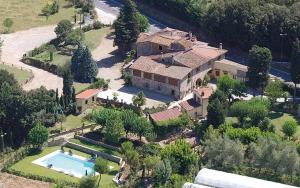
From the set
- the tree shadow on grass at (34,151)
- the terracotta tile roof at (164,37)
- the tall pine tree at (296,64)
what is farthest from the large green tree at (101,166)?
the terracotta tile roof at (164,37)

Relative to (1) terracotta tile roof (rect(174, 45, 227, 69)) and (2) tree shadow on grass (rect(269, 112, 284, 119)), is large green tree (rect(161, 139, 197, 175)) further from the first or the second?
(1) terracotta tile roof (rect(174, 45, 227, 69))

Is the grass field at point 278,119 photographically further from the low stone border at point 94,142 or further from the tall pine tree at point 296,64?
the low stone border at point 94,142

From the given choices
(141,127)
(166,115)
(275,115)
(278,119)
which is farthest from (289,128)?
(141,127)

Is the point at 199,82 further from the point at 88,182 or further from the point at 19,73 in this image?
the point at 88,182

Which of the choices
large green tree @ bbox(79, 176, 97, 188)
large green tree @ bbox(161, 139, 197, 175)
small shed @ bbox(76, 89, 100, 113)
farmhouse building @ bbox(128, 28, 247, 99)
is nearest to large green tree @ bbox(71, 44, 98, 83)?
small shed @ bbox(76, 89, 100, 113)

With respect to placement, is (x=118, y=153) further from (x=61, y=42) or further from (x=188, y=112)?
(x=61, y=42)

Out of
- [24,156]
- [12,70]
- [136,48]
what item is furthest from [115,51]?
[24,156]
